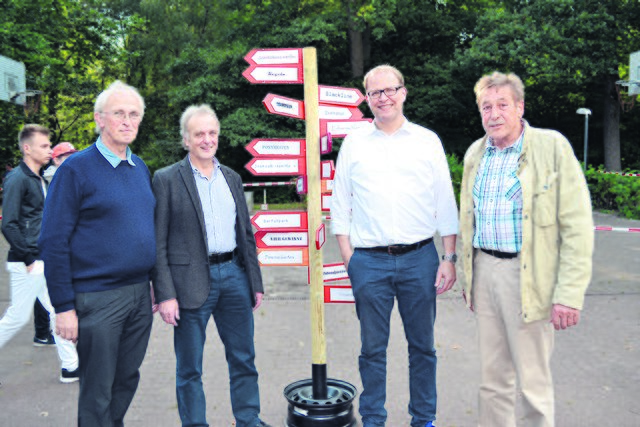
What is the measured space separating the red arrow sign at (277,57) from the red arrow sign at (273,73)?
3cm

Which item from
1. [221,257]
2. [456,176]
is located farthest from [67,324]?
[456,176]

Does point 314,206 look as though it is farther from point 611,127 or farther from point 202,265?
point 611,127

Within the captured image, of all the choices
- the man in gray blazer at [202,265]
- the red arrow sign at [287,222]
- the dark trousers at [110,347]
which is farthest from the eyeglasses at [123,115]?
the red arrow sign at [287,222]

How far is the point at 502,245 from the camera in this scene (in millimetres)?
3221

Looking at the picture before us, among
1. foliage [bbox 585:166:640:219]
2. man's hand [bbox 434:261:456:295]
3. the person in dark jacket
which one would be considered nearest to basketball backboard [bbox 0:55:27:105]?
the person in dark jacket

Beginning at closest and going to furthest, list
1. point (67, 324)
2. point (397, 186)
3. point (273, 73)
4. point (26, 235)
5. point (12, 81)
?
point (67, 324) → point (397, 186) → point (273, 73) → point (26, 235) → point (12, 81)

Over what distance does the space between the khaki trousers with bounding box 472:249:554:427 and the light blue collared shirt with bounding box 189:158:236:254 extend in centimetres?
147

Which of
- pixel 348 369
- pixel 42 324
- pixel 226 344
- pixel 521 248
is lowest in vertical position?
pixel 348 369

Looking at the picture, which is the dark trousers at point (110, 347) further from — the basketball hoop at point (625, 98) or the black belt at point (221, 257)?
the basketball hoop at point (625, 98)

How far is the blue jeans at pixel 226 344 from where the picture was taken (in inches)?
141

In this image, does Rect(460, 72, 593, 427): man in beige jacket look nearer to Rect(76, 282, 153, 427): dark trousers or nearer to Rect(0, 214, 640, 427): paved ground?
Rect(0, 214, 640, 427): paved ground

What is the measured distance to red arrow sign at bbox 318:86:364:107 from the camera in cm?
405

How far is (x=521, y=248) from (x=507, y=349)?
62 centimetres

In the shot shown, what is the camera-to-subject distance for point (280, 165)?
4.03m
